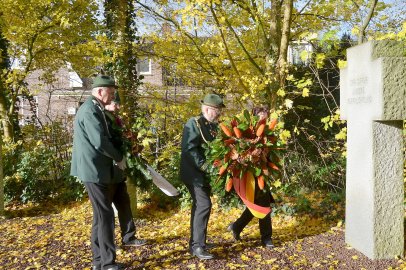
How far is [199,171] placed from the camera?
15.4 ft

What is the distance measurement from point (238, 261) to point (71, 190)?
6.36 metres

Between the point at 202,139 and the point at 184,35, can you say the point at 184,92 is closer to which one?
the point at 184,35

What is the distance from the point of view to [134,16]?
8.23m

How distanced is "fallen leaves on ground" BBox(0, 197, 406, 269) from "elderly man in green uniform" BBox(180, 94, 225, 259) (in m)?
0.27

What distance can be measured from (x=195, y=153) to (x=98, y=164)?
1.10 m

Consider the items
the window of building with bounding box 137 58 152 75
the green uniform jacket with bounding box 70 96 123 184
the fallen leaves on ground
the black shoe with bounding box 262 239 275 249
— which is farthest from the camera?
the window of building with bounding box 137 58 152 75

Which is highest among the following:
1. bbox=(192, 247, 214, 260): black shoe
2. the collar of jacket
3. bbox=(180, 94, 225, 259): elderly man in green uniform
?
the collar of jacket

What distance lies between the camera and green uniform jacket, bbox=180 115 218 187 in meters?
4.68

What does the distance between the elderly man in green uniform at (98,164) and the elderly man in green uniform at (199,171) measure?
79cm

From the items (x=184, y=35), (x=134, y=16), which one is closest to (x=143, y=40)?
(x=134, y=16)

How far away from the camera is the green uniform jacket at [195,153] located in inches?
184

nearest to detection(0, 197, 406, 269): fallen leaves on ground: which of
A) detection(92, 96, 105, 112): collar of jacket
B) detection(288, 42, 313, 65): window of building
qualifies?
detection(92, 96, 105, 112): collar of jacket

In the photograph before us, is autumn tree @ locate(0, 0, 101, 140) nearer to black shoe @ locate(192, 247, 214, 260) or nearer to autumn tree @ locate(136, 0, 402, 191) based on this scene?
autumn tree @ locate(136, 0, 402, 191)

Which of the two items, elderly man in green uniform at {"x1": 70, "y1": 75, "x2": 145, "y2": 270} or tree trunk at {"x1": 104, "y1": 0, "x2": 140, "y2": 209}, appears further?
tree trunk at {"x1": 104, "y1": 0, "x2": 140, "y2": 209}
